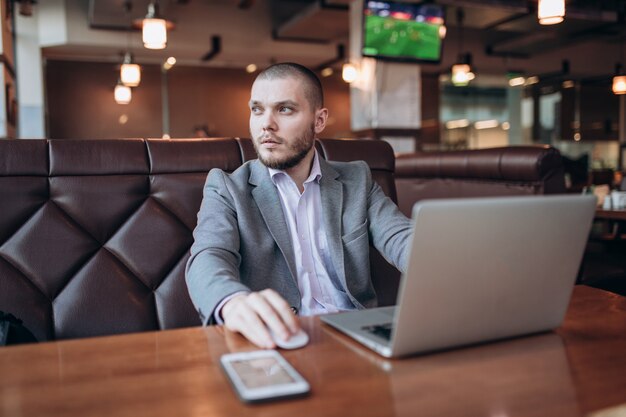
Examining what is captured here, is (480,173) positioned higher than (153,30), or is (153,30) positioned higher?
(153,30)

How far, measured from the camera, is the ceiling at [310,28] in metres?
7.81

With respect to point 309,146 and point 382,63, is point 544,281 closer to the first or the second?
point 309,146

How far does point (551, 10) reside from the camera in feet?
14.2

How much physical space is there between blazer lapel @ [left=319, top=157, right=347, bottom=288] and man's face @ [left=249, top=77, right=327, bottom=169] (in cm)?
11

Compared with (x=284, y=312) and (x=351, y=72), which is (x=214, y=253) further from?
(x=351, y=72)

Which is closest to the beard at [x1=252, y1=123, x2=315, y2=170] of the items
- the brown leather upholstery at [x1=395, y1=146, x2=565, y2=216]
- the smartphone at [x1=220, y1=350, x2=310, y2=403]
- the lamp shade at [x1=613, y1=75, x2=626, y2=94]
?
the smartphone at [x1=220, y1=350, x2=310, y2=403]

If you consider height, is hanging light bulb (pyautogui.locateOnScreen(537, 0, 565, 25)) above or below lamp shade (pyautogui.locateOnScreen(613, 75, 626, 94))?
above

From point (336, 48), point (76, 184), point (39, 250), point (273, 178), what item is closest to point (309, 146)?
point (273, 178)

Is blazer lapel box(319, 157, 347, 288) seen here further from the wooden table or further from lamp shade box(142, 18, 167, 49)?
lamp shade box(142, 18, 167, 49)

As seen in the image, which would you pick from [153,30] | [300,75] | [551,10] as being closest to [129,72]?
[153,30]

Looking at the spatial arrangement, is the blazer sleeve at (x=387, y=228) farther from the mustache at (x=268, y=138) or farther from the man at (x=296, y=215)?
the mustache at (x=268, y=138)

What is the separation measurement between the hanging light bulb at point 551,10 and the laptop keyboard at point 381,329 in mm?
4123

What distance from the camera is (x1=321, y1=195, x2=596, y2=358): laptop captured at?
758mm

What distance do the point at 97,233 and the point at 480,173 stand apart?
6.86 ft
